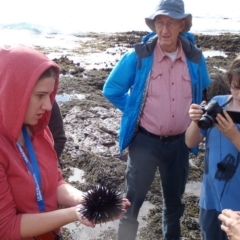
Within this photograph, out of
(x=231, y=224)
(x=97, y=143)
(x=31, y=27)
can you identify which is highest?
(x=31, y=27)

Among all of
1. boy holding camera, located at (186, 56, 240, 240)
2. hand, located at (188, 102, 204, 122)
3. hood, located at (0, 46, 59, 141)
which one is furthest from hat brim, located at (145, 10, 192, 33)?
hood, located at (0, 46, 59, 141)

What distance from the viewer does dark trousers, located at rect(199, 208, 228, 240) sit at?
2.89m

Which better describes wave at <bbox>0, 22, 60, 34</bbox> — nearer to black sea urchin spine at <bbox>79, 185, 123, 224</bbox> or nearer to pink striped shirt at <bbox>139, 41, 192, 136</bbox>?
pink striped shirt at <bbox>139, 41, 192, 136</bbox>

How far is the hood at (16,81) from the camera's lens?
185cm

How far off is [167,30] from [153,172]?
1376 mm

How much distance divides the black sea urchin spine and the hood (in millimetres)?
524

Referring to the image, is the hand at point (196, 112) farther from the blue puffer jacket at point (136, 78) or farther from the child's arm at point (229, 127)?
the blue puffer jacket at point (136, 78)

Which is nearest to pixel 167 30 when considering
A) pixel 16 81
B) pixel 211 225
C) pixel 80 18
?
pixel 211 225

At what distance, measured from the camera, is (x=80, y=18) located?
110ft

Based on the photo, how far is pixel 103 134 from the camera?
700 centimetres

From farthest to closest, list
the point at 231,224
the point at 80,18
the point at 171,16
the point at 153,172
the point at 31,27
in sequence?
the point at 80,18
the point at 31,27
the point at 153,172
the point at 171,16
the point at 231,224

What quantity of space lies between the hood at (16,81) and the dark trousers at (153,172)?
1.89 metres

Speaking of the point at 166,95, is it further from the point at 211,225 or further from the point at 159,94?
the point at 211,225

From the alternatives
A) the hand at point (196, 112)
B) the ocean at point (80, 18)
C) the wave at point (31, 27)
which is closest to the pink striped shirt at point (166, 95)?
the hand at point (196, 112)
